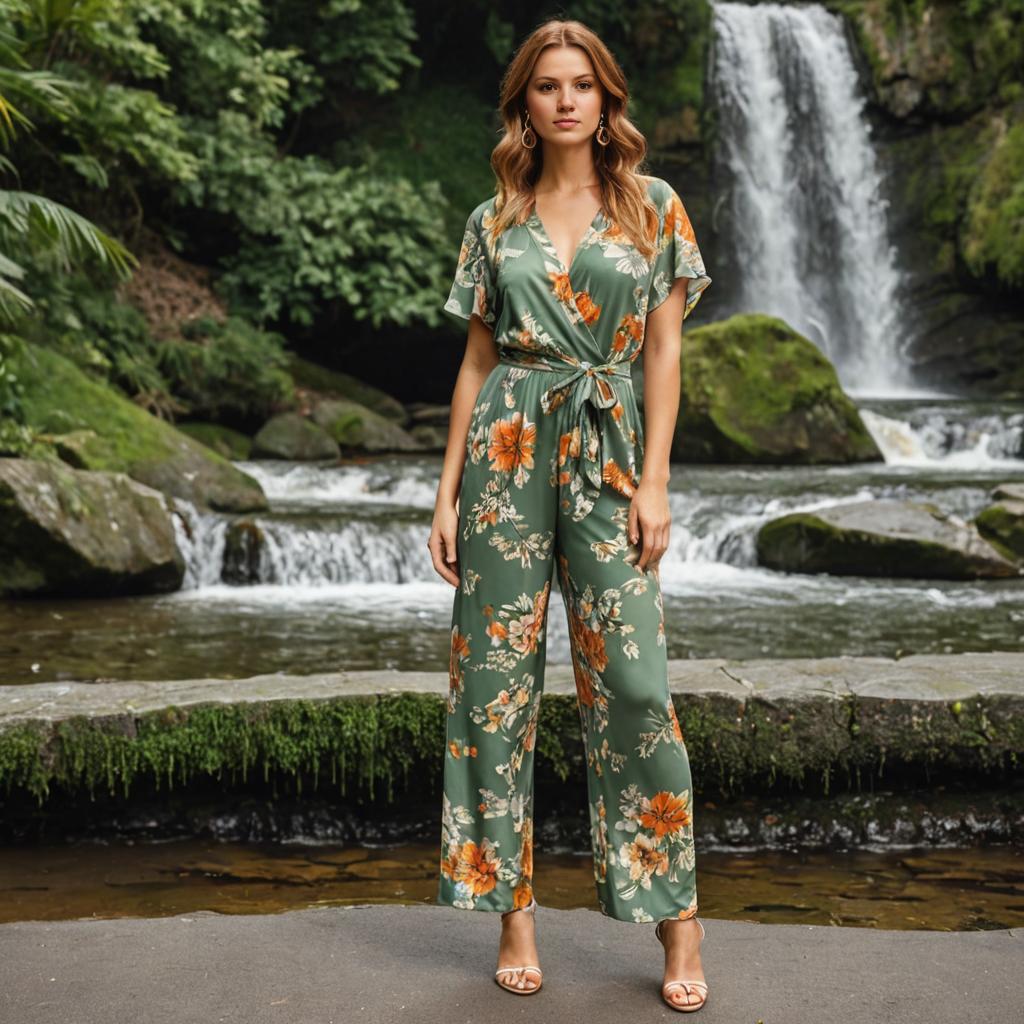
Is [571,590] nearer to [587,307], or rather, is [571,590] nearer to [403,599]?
[587,307]

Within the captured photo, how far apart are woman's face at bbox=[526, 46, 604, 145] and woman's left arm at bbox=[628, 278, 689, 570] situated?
15.0 inches

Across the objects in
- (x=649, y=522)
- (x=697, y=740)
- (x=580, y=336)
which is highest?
(x=580, y=336)

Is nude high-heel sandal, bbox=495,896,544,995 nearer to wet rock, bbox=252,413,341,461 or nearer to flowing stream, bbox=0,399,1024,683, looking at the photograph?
flowing stream, bbox=0,399,1024,683

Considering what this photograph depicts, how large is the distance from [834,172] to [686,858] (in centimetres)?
1774

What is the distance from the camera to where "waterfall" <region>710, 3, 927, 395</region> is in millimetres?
18750

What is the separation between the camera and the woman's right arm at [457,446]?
2.83 m

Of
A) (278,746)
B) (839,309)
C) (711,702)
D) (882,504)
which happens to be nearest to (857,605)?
(882,504)

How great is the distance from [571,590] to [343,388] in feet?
44.4

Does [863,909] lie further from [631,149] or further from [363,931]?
[631,149]

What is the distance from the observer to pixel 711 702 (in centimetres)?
396

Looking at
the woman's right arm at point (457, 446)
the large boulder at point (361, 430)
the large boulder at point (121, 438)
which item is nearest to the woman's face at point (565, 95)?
the woman's right arm at point (457, 446)

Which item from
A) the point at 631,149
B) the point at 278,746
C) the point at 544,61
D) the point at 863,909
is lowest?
the point at 863,909

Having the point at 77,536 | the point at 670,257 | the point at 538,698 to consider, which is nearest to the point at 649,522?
the point at 538,698

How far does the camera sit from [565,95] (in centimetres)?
272
